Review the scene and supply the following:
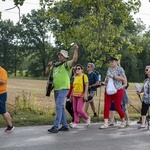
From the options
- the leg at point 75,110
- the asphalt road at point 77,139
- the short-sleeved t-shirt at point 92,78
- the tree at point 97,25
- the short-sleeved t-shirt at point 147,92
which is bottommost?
the asphalt road at point 77,139

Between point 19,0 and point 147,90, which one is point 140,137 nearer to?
point 147,90

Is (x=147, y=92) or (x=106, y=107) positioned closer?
(x=106, y=107)

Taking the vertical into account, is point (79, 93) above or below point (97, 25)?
below

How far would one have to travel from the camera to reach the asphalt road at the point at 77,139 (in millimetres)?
6484

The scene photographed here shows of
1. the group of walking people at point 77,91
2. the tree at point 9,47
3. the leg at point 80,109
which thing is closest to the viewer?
the group of walking people at point 77,91

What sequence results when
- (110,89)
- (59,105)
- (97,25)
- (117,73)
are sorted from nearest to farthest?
(59,105)
(110,89)
(117,73)
(97,25)

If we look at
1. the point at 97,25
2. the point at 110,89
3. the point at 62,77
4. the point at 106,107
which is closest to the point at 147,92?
the point at 110,89

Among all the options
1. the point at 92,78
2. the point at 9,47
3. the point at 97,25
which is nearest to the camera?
the point at 92,78

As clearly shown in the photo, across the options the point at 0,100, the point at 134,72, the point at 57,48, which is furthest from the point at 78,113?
the point at 57,48

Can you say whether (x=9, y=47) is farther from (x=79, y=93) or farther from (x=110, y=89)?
(x=110, y=89)

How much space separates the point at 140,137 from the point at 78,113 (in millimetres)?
2055

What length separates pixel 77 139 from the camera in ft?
23.8

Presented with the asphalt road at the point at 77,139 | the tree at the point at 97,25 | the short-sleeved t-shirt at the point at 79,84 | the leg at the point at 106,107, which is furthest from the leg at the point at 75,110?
the tree at the point at 97,25

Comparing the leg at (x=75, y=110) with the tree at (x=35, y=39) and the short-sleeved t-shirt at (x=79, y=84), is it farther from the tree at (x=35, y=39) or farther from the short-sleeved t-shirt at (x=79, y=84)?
the tree at (x=35, y=39)
